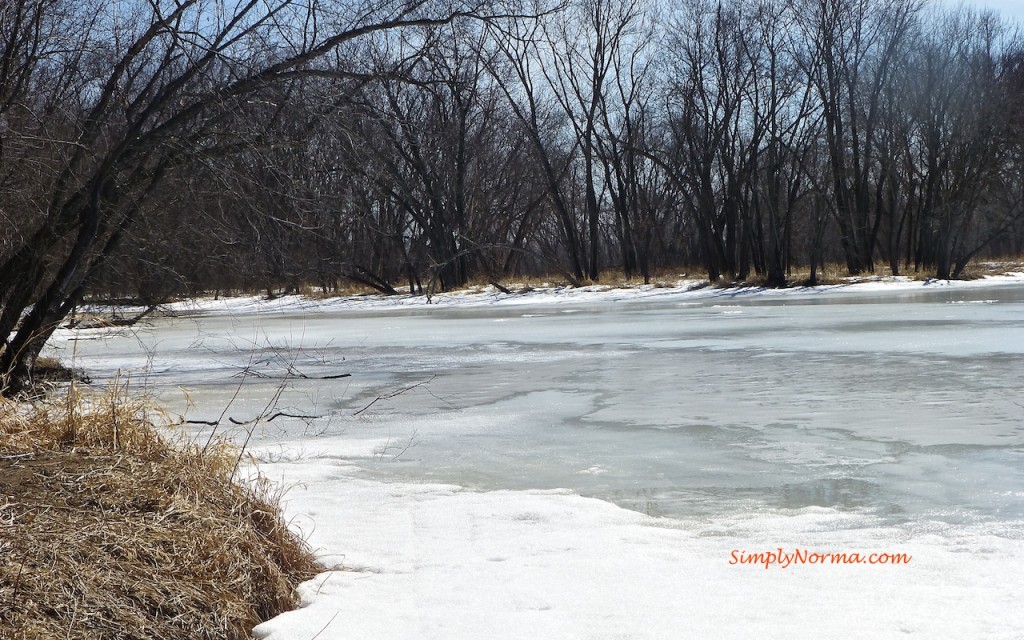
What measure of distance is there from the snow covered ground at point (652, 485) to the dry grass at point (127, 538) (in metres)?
0.20

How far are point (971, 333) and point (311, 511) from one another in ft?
35.4

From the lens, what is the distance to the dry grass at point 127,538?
109 inches

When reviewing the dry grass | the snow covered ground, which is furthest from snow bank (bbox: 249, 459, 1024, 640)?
the dry grass

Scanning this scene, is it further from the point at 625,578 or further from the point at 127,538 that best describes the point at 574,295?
the point at 127,538

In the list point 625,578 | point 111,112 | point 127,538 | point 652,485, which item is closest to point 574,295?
point 111,112

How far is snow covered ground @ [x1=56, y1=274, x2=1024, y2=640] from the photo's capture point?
3252 mm

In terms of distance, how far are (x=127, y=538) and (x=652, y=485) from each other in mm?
2845

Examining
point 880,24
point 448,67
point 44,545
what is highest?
point 880,24

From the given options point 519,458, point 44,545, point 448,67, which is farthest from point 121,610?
point 448,67

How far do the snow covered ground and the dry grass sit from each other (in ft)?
0.67

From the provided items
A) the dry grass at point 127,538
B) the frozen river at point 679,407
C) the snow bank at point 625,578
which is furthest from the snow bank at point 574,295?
the dry grass at point 127,538

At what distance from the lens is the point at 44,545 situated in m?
2.93

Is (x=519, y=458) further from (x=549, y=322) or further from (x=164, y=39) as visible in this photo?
(x=549, y=322)
